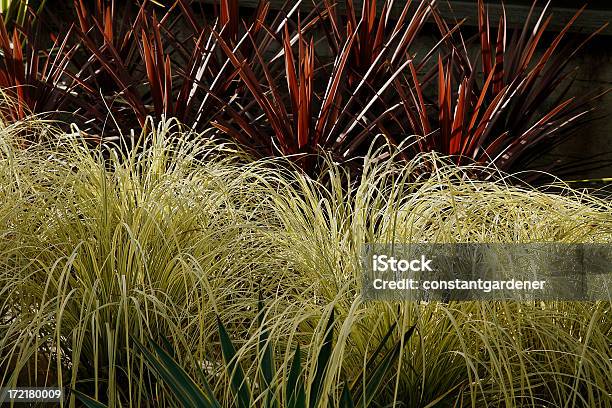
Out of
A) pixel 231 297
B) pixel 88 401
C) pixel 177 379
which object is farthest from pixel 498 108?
pixel 88 401

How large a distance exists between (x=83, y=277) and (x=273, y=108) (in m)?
1.35

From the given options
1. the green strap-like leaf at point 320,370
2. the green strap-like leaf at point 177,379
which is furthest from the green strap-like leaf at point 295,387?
the green strap-like leaf at point 177,379

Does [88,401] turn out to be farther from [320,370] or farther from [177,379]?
[320,370]

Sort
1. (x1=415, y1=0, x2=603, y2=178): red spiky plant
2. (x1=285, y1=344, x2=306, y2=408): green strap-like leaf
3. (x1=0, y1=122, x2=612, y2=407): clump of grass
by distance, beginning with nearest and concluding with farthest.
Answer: (x1=285, y1=344, x2=306, y2=408): green strap-like leaf → (x1=0, y1=122, x2=612, y2=407): clump of grass → (x1=415, y1=0, x2=603, y2=178): red spiky plant

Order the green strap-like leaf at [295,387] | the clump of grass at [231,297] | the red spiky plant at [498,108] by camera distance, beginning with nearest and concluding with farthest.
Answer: the green strap-like leaf at [295,387], the clump of grass at [231,297], the red spiky plant at [498,108]

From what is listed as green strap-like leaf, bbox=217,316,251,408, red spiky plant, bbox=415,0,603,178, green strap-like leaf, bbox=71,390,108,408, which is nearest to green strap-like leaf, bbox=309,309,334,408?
green strap-like leaf, bbox=217,316,251,408

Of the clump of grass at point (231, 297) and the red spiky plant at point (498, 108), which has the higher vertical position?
the red spiky plant at point (498, 108)

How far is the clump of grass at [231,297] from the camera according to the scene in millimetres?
2205

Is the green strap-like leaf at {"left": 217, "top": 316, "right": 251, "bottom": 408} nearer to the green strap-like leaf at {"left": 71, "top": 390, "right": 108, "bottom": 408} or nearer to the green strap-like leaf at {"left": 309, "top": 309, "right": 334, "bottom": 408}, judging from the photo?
the green strap-like leaf at {"left": 309, "top": 309, "right": 334, "bottom": 408}

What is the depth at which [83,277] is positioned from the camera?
95.7 inches

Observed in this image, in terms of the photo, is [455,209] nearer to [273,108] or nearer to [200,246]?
[200,246]

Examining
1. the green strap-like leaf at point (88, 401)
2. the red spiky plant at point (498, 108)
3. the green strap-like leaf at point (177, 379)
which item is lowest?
the green strap-like leaf at point (88, 401)

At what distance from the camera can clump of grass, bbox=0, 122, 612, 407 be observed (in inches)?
86.8

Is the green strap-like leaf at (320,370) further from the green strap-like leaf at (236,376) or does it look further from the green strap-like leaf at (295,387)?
the green strap-like leaf at (236,376)
